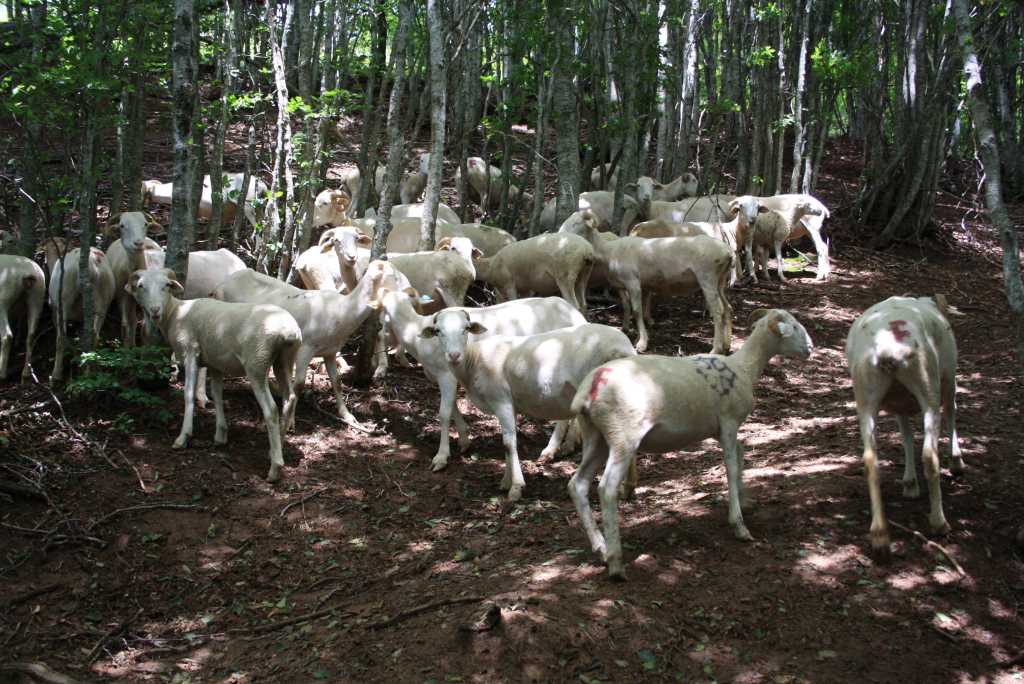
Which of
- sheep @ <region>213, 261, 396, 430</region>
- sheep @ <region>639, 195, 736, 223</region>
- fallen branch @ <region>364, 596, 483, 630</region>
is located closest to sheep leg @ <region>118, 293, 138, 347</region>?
sheep @ <region>213, 261, 396, 430</region>

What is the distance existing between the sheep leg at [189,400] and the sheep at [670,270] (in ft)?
17.7

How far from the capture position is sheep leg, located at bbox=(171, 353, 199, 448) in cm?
858

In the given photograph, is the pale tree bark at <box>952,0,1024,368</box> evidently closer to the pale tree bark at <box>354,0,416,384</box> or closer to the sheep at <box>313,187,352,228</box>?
the pale tree bark at <box>354,0,416,384</box>

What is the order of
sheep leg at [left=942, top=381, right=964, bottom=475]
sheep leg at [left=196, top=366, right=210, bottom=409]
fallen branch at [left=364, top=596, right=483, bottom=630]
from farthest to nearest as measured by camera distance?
sheep leg at [left=196, top=366, right=210, bottom=409], sheep leg at [left=942, top=381, right=964, bottom=475], fallen branch at [left=364, top=596, right=483, bottom=630]

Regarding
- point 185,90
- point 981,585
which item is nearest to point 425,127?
point 185,90

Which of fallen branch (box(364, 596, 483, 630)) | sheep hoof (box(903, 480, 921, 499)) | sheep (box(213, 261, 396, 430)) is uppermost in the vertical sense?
sheep (box(213, 261, 396, 430))

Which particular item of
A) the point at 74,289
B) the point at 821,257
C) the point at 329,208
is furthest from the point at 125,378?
the point at 821,257

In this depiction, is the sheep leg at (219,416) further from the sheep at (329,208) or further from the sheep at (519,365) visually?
the sheep at (329,208)

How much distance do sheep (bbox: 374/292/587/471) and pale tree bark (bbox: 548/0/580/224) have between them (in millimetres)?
4603

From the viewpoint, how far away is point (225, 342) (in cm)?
859

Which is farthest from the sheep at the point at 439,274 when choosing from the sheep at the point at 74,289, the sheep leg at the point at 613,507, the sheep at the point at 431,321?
the sheep leg at the point at 613,507

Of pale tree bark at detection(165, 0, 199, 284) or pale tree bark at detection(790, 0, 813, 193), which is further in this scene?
pale tree bark at detection(790, 0, 813, 193)

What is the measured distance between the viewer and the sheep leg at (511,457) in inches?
311

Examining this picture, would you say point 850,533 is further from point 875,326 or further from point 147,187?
point 147,187
